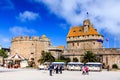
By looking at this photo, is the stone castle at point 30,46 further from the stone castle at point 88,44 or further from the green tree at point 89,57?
the green tree at point 89,57

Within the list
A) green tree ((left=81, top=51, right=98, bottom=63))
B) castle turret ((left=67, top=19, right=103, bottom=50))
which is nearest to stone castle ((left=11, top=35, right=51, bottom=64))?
castle turret ((left=67, top=19, right=103, bottom=50))

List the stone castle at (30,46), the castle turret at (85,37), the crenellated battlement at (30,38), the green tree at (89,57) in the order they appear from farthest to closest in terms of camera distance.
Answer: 1. the castle turret at (85,37)
2. the crenellated battlement at (30,38)
3. the stone castle at (30,46)
4. the green tree at (89,57)

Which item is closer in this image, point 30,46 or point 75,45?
point 30,46

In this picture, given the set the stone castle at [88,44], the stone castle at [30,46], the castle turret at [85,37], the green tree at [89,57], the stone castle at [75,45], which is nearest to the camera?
the green tree at [89,57]

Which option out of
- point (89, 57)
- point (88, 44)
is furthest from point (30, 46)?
point (89, 57)

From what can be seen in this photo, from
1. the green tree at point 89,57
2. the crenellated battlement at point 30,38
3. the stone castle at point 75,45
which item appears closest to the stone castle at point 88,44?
the stone castle at point 75,45

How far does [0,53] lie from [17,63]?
1184 inches

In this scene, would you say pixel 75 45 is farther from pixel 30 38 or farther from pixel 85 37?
pixel 30 38

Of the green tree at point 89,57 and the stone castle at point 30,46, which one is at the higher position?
the stone castle at point 30,46

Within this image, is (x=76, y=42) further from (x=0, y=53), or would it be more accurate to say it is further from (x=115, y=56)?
(x=0, y=53)

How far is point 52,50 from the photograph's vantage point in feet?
259

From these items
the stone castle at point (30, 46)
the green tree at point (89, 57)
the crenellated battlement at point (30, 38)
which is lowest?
the green tree at point (89, 57)

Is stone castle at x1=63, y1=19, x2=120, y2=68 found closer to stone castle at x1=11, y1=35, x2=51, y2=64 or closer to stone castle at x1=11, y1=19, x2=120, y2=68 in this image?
stone castle at x1=11, y1=19, x2=120, y2=68

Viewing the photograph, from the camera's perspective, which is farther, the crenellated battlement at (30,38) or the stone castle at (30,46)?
the crenellated battlement at (30,38)
